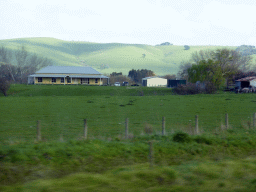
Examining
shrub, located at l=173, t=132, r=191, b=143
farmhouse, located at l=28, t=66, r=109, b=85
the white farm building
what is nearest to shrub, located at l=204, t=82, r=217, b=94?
farmhouse, located at l=28, t=66, r=109, b=85

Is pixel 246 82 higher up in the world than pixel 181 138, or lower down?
higher up

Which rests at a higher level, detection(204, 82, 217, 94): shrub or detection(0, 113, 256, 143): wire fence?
detection(204, 82, 217, 94): shrub

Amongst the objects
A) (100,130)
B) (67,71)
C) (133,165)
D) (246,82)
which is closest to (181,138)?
(133,165)

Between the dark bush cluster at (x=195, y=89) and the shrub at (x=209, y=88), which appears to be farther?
the dark bush cluster at (x=195, y=89)

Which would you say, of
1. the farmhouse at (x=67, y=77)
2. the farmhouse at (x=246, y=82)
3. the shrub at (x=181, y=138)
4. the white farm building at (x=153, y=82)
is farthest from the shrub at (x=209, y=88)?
the shrub at (x=181, y=138)

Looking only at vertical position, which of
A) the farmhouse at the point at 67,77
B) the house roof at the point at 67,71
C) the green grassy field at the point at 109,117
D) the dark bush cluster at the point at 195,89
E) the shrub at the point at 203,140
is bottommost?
the green grassy field at the point at 109,117

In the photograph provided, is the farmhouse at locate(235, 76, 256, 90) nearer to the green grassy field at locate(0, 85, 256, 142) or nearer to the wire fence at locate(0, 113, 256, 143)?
the green grassy field at locate(0, 85, 256, 142)

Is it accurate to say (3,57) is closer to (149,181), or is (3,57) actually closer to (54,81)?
(54,81)

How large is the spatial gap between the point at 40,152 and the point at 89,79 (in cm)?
8769

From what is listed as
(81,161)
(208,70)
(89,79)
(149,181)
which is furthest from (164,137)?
(89,79)

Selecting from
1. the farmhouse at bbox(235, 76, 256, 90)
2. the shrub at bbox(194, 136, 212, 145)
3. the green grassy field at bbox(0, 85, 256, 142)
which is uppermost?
the farmhouse at bbox(235, 76, 256, 90)

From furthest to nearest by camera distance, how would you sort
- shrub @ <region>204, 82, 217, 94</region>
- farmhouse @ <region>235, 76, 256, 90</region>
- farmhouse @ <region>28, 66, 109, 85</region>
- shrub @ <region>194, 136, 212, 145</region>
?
farmhouse @ <region>28, 66, 109, 85</region>, farmhouse @ <region>235, 76, 256, 90</region>, shrub @ <region>204, 82, 217, 94</region>, shrub @ <region>194, 136, 212, 145</region>

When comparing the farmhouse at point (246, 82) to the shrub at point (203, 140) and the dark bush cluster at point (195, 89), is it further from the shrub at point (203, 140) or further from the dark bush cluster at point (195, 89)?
the shrub at point (203, 140)

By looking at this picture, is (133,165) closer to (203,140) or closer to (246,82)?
(203,140)
